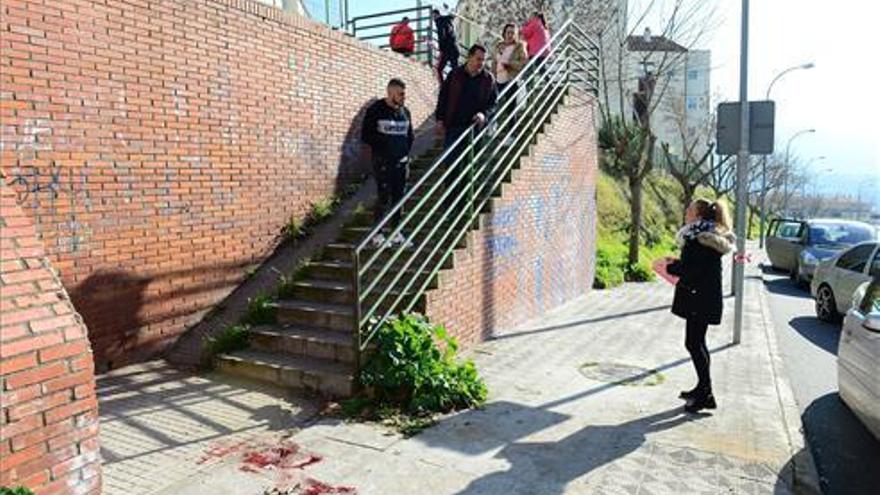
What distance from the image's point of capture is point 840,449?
17.4 ft

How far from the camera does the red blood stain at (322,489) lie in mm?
4059

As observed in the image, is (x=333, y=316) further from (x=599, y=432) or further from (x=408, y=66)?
(x=408, y=66)

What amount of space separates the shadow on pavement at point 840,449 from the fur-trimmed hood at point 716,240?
1628mm

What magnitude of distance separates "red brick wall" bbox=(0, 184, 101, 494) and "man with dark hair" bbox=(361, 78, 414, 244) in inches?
160

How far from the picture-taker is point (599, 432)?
5.19 metres

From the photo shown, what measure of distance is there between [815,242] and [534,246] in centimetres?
1112

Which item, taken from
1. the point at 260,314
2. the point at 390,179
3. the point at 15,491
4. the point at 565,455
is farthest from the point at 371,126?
the point at 15,491

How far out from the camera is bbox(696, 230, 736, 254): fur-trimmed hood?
18.4 feet

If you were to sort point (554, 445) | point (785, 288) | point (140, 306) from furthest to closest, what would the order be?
point (785, 288)
point (140, 306)
point (554, 445)

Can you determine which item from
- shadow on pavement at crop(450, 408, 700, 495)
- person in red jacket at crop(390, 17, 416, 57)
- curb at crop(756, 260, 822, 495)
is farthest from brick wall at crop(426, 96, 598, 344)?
person in red jacket at crop(390, 17, 416, 57)

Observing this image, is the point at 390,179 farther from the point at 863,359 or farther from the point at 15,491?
the point at 15,491

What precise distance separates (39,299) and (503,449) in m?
3.02

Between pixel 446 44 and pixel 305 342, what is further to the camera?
pixel 446 44

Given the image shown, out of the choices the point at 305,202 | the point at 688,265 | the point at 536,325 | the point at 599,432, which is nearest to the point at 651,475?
the point at 599,432
